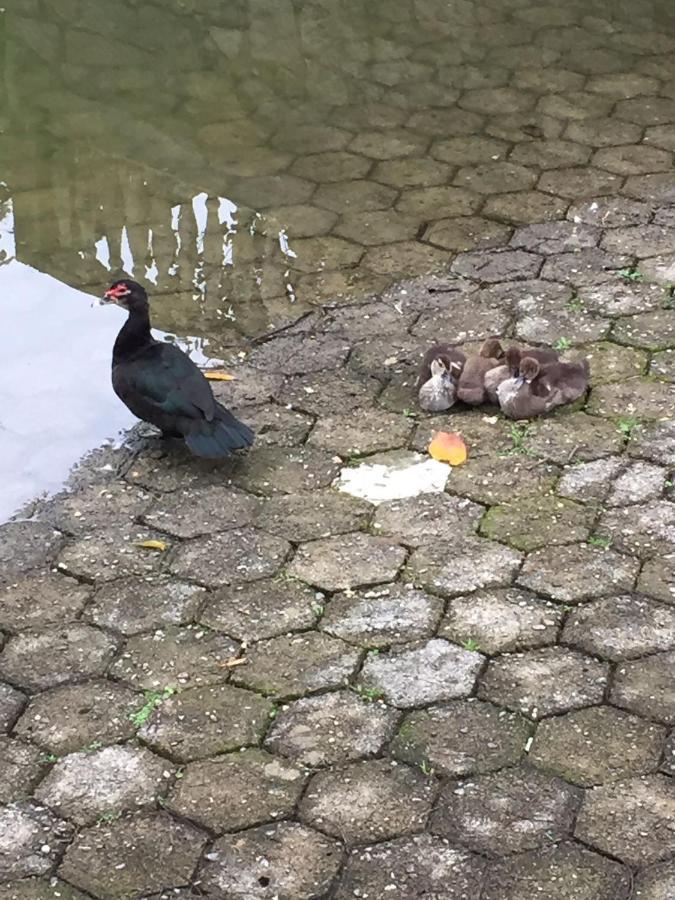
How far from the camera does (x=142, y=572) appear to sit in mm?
4945

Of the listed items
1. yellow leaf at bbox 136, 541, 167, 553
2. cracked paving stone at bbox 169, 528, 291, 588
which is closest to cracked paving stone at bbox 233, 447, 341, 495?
cracked paving stone at bbox 169, 528, 291, 588

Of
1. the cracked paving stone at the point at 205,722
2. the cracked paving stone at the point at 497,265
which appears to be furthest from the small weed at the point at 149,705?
the cracked paving stone at the point at 497,265

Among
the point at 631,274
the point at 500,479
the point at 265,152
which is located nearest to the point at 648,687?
the point at 500,479

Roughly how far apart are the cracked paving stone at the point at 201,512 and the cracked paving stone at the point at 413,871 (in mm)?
1670

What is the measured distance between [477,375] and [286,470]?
90 centimetres

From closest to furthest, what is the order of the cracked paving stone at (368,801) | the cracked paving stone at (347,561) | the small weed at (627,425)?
the cracked paving stone at (368,801)
the cracked paving stone at (347,561)
the small weed at (627,425)

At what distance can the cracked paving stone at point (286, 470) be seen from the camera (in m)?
5.41

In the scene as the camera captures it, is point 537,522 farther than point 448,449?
No

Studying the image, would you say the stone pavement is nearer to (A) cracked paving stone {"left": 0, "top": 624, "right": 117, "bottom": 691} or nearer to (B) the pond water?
(A) cracked paving stone {"left": 0, "top": 624, "right": 117, "bottom": 691}

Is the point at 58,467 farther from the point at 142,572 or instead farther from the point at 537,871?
the point at 537,871

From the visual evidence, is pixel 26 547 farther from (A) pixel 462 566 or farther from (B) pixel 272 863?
(B) pixel 272 863

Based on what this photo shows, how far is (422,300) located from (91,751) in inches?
125

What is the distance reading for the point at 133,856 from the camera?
380cm

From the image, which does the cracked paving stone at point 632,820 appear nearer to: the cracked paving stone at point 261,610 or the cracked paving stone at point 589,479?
the cracked paving stone at point 261,610
